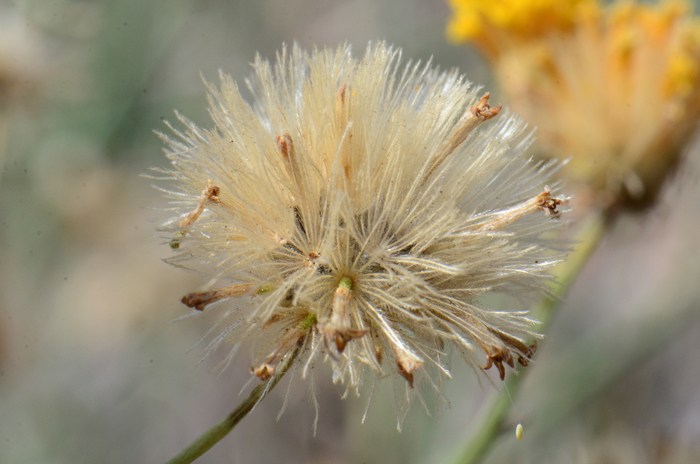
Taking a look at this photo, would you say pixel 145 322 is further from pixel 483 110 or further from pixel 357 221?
pixel 483 110

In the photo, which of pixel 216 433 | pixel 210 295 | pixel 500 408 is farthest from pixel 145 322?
pixel 216 433

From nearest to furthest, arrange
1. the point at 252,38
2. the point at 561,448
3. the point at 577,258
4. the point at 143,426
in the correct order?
the point at 577,258
the point at 561,448
the point at 143,426
the point at 252,38

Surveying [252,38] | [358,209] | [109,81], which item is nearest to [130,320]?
[109,81]

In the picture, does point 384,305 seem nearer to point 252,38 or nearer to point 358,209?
point 358,209

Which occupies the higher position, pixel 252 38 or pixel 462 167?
pixel 252 38

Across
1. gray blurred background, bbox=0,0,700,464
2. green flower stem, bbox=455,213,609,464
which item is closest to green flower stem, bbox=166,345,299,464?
green flower stem, bbox=455,213,609,464

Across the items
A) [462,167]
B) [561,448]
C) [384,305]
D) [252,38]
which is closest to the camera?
[384,305]

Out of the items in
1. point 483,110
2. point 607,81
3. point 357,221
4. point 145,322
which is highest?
point 607,81

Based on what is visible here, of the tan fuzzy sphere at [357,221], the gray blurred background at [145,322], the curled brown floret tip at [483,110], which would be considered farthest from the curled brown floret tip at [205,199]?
the gray blurred background at [145,322]
